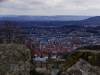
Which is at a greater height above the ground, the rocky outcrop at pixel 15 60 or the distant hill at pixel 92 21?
the rocky outcrop at pixel 15 60

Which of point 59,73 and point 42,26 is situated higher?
point 59,73

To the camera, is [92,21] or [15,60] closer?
[15,60]

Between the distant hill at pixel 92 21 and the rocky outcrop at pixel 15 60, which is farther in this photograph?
the distant hill at pixel 92 21

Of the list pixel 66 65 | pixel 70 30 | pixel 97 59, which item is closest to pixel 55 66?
pixel 66 65

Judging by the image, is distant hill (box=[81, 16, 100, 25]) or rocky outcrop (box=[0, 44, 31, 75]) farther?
distant hill (box=[81, 16, 100, 25])

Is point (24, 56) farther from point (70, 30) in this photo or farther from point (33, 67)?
point (70, 30)

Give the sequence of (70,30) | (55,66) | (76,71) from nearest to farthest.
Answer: (76,71) → (55,66) → (70,30)

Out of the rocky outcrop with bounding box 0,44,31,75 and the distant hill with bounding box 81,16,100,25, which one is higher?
the rocky outcrop with bounding box 0,44,31,75

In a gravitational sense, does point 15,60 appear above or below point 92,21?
above
